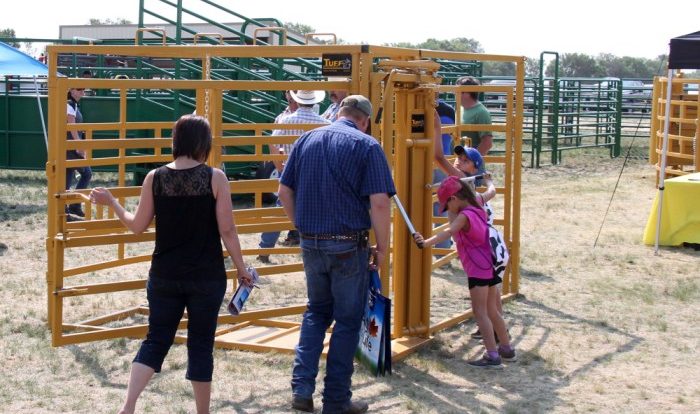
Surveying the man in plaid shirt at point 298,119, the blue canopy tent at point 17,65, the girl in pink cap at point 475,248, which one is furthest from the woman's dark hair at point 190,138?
the blue canopy tent at point 17,65

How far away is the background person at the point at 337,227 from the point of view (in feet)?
16.8

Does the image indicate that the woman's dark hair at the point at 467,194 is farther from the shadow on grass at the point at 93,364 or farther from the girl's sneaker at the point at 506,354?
the shadow on grass at the point at 93,364

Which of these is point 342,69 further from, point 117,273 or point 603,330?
point 117,273

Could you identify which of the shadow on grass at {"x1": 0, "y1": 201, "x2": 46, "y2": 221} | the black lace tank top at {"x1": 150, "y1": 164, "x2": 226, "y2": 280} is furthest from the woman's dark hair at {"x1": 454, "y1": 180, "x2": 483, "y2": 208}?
the shadow on grass at {"x1": 0, "y1": 201, "x2": 46, "y2": 221}

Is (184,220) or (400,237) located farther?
(400,237)

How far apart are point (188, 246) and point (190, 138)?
1.70 ft

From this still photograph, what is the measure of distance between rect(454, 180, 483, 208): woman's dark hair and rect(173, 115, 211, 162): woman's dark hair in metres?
1.90

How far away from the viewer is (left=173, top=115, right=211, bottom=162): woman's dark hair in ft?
15.7

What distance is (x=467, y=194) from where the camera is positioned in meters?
6.13

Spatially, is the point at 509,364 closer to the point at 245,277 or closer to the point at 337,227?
the point at 337,227

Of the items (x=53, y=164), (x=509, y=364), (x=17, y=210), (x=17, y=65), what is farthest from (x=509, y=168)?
(x=17, y=65)

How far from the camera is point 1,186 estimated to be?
1575 cm

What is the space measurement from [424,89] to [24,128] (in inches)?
485

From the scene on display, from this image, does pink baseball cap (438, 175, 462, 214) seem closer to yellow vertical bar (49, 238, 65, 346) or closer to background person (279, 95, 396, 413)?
background person (279, 95, 396, 413)
